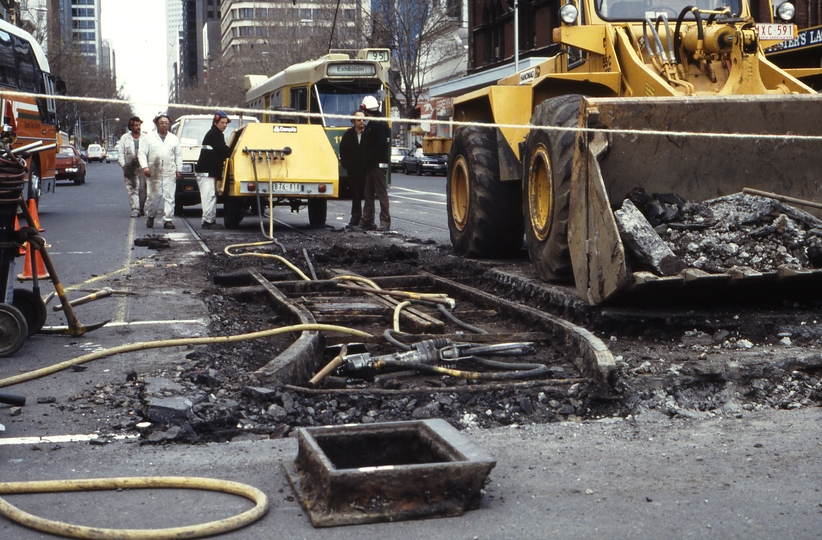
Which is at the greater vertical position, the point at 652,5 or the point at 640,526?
the point at 652,5

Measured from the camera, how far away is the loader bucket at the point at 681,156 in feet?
21.9

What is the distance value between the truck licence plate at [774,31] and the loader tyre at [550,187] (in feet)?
5.60

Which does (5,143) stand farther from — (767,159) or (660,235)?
(767,159)

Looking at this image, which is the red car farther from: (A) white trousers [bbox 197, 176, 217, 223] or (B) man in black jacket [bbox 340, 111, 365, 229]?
(B) man in black jacket [bbox 340, 111, 365, 229]

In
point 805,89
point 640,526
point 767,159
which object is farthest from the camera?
point 805,89

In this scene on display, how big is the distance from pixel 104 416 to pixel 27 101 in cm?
1700

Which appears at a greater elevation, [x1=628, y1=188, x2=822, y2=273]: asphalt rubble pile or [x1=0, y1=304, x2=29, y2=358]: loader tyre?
[x1=628, y1=188, x2=822, y2=273]: asphalt rubble pile

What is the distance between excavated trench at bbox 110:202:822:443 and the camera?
4.99 metres

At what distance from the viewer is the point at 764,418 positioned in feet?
16.0

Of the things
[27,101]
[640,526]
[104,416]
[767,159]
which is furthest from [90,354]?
[27,101]

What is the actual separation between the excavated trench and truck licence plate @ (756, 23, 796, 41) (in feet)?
8.28

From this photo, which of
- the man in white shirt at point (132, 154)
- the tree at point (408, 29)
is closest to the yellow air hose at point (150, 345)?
the man in white shirt at point (132, 154)

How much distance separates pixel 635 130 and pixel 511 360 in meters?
2.07

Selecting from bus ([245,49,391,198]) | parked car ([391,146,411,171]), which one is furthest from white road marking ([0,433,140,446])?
parked car ([391,146,411,171])
